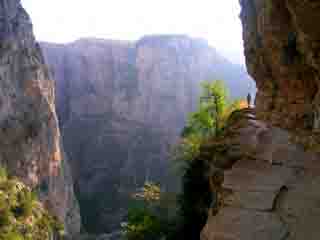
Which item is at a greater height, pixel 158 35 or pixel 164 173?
pixel 158 35

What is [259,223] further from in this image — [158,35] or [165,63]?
[158,35]

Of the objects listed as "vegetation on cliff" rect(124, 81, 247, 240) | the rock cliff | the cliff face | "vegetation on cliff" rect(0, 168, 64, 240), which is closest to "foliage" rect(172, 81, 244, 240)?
"vegetation on cliff" rect(124, 81, 247, 240)

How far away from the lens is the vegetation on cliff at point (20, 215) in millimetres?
25547

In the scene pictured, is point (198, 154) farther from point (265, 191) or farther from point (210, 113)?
point (210, 113)

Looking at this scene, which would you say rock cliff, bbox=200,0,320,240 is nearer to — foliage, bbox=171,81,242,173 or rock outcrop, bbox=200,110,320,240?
rock outcrop, bbox=200,110,320,240

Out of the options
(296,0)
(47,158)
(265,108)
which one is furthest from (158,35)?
(296,0)

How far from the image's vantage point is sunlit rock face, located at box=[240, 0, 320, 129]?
10.0 m

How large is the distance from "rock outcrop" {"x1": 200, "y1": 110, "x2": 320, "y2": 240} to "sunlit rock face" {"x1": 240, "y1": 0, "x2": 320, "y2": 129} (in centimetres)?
207

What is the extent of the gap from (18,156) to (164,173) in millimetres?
31785

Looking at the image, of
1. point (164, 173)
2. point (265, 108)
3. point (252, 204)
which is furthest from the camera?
point (164, 173)

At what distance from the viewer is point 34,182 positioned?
37.6 m

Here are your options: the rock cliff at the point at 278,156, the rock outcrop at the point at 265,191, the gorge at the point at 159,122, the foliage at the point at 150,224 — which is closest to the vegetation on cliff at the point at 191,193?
the foliage at the point at 150,224

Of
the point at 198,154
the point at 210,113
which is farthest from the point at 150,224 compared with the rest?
the point at 210,113

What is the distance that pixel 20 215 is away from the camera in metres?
29.0
